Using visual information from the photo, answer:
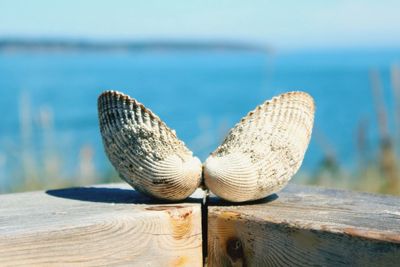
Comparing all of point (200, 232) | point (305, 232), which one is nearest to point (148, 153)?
point (200, 232)

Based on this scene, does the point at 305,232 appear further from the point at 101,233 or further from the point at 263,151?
the point at 101,233

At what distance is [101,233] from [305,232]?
42 centimetres

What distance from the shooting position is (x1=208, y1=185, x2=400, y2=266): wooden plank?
1.32 meters

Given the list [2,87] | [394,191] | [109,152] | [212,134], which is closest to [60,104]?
[2,87]

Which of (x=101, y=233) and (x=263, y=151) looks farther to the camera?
(x=263, y=151)

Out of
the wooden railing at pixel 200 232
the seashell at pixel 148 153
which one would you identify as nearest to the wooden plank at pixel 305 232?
the wooden railing at pixel 200 232

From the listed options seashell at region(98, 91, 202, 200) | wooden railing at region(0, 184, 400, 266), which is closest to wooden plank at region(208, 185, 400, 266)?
wooden railing at region(0, 184, 400, 266)

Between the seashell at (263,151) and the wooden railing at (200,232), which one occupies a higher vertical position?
the seashell at (263,151)

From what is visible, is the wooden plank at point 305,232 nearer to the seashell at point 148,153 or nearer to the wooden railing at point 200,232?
the wooden railing at point 200,232

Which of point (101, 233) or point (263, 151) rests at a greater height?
point (263, 151)

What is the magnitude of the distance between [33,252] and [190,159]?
0.44 m

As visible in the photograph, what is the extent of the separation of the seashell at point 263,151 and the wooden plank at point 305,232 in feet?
0.17

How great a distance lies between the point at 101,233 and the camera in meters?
1.41

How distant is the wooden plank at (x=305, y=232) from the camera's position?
4.34 ft
